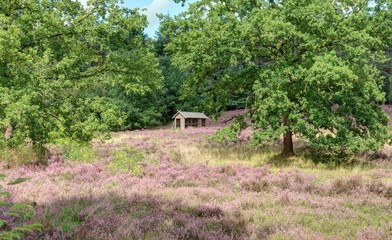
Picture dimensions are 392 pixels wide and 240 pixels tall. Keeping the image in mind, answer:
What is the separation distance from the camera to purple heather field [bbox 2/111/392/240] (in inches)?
241

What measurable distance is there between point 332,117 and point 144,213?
36.3 ft

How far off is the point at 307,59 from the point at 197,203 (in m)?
10.6

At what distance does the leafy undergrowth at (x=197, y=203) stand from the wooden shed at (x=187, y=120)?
113 feet

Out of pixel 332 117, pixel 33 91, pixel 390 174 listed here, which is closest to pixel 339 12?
pixel 332 117

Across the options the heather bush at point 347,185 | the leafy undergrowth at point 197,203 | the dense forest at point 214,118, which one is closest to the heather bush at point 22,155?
the dense forest at point 214,118

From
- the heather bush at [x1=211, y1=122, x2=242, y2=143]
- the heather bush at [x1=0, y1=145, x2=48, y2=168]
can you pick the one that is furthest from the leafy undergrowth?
the heather bush at [x1=211, y1=122, x2=242, y2=143]

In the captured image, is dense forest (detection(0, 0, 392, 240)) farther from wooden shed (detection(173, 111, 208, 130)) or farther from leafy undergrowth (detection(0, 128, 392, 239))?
wooden shed (detection(173, 111, 208, 130))

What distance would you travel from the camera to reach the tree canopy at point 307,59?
595 inches

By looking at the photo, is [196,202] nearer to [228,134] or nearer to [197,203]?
[197,203]

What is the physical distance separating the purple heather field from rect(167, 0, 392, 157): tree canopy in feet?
9.23

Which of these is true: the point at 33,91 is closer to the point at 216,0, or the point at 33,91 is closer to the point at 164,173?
the point at 164,173

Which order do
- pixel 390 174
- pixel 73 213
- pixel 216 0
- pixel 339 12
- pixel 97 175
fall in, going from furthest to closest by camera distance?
1. pixel 216 0
2. pixel 339 12
3. pixel 390 174
4. pixel 97 175
5. pixel 73 213

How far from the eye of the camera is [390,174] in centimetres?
1339

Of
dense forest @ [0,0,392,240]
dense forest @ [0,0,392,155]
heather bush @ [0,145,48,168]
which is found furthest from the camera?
dense forest @ [0,0,392,155]
